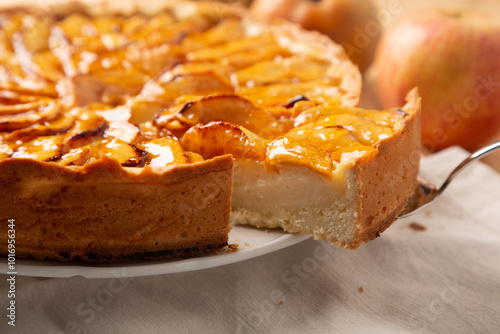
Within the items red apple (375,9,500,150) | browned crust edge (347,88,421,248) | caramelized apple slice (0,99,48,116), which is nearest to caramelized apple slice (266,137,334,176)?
browned crust edge (347,88,421,248)

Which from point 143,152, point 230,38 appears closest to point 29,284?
point 143,152

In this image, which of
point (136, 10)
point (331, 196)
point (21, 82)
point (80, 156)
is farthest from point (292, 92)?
point (136, 10)

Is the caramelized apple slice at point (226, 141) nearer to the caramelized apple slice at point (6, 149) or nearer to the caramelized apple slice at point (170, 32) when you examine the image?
the caramelized apple slice at point (6, 149)

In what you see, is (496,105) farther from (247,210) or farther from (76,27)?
(76,27)

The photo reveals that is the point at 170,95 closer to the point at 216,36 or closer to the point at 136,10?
the point at 216,36

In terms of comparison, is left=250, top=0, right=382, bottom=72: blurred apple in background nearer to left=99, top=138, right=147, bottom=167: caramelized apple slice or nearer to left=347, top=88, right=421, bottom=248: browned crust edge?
left=347, top=88, right=421, bottom=248: browned crust edge

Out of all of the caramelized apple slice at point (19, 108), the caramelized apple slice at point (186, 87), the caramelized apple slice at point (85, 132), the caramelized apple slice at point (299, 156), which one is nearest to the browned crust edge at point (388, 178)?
the caramelized apple slice at point (299, 156)
